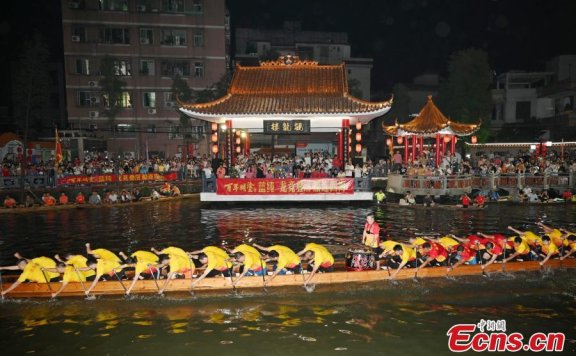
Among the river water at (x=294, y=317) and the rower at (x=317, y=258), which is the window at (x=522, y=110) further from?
the rower at (x=317, y=258)

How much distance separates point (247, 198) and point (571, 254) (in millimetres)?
15152

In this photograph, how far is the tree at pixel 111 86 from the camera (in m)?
37.0

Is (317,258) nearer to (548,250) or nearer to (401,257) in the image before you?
(401,257)

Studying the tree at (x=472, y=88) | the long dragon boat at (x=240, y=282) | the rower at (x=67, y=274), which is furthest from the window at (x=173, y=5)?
the long dragon boat at (x=240, y=282)

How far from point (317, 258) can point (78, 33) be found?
125 feet

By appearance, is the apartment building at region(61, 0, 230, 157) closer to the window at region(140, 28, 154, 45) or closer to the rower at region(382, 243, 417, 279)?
the window at region(140, 28, 154, 45)

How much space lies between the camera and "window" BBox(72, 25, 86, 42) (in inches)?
1553

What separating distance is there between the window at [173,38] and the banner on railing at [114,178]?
17.3 metres

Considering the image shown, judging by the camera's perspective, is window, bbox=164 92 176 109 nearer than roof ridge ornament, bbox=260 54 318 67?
No

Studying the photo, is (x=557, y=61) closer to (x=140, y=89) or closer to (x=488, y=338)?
(x=140, y=89)

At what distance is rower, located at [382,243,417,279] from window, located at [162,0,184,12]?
36898 mm

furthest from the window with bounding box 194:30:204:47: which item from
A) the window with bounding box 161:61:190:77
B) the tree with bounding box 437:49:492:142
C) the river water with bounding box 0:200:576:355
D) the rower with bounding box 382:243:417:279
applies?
the rower with bounding box 382:243:417:279

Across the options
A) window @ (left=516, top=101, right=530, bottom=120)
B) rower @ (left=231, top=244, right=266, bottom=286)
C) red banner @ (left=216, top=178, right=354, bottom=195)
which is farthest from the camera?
window @ (left=516, top=101, right=530, bottom=120)

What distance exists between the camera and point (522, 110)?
4550 centimetres
